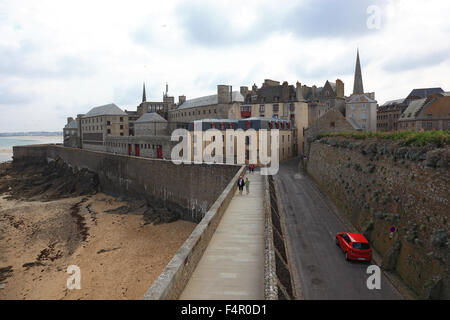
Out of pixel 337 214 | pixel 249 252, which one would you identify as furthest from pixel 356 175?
pixel 249 252

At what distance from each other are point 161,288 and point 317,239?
1304cm

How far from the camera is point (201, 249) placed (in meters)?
9.62

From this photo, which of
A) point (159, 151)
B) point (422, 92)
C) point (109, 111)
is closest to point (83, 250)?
point (159, 151)

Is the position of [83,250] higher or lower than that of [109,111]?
lower

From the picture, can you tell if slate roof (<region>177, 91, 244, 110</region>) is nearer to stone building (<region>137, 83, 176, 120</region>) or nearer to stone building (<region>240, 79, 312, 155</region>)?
stone building (<region>240, 79, 312, 155</region>)

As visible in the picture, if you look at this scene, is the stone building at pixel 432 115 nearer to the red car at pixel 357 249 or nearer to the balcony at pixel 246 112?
the balcony at pixel 246 112

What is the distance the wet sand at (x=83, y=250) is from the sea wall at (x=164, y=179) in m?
2.99

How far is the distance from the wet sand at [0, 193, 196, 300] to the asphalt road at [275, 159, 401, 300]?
9.72m

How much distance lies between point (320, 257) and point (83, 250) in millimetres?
19204

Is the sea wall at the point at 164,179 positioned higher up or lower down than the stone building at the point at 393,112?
lower down

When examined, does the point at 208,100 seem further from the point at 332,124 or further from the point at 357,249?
the point at 357,249

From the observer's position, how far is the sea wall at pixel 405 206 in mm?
10680

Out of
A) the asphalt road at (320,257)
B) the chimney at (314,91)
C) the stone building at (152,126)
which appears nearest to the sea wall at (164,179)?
the asphalt road at (320,257)

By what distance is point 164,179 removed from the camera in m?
33.3
